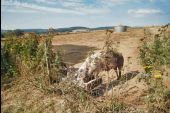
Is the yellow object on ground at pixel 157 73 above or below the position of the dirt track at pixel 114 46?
above

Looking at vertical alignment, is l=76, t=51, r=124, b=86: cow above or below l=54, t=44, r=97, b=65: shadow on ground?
above

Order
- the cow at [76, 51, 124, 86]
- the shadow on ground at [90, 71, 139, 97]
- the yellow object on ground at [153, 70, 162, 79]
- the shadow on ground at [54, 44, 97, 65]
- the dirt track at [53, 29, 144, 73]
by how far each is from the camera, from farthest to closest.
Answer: the shadow on ground at [54, 44, 97, 65] < the dirt track at [53, 29, 144, 73] < the cow at [76, 51, 124, 86] < the shadow on ground at [90, 71, 139, 97] < the yellow object on ground at [153, 70, 162, 79]

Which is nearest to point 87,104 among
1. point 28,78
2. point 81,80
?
point 28,78

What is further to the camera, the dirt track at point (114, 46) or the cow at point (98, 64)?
the dirt track at point (114, 46)

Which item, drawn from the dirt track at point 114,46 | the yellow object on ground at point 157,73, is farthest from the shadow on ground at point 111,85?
the yellow object on ground at point 157,73

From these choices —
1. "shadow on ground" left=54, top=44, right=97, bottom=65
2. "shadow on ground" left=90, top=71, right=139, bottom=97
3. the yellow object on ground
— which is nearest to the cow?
"shadow on ground" left=90, top=71, right=139, bottom=97

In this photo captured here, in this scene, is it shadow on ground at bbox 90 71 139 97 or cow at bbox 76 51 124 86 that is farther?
cow at bbox 76 51 124 86

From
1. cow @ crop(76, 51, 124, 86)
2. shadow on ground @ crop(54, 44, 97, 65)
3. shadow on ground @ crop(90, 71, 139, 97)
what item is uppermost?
cow @ crop(76, 51, 124, 86)

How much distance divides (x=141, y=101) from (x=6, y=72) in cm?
421

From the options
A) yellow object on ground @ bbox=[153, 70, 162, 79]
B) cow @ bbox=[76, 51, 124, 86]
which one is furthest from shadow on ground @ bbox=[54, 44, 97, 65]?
yellow object on ground @ bbox=[153, 70, 162, 79]

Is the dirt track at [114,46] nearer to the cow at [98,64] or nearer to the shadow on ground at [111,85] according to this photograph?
the shadow on ground at [111,85]

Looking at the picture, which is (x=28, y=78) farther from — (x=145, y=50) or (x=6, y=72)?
(x=145, y=50)

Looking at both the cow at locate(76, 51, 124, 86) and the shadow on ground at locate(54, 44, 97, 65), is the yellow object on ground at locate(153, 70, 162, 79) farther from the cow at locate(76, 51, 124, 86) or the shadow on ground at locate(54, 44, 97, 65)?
the shadow on ground at locate(54, 44, 97, 65)

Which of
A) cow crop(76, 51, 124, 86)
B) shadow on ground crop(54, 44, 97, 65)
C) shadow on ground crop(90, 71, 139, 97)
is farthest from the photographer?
shadow on ground crop(54, 44, 97, 65)
